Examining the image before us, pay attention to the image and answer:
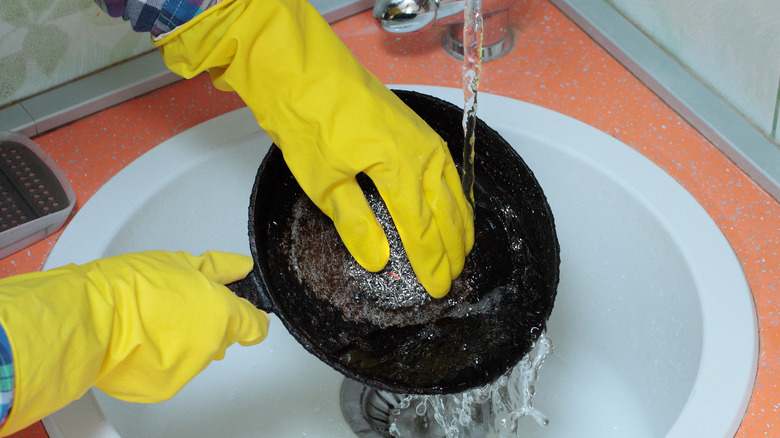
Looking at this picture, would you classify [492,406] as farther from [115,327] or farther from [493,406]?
[115,327]

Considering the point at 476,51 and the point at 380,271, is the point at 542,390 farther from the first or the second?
the point at 476,51

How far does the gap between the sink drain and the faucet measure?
0.51 m

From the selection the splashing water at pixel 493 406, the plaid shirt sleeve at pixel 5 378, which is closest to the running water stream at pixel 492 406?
the splashing water at pixel 493 406

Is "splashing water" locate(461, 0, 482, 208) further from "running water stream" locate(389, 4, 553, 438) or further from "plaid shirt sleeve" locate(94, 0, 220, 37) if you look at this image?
"plaid shirt sleeve" locate(94, 0, 220, 37)

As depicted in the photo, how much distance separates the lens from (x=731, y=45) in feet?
3.21

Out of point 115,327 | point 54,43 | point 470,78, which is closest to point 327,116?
point 470,78

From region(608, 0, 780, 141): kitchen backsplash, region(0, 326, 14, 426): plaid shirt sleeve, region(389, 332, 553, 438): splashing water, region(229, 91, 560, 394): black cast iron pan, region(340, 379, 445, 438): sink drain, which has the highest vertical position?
region(0, 326, 14, 426): plaid shirt sleeve

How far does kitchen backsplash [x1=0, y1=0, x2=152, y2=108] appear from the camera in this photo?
3.42 ft

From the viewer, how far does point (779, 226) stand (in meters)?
0.90

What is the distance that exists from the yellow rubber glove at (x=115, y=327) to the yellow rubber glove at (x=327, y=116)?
169mm

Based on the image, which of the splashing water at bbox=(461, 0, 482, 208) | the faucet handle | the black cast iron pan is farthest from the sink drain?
the faucet handle

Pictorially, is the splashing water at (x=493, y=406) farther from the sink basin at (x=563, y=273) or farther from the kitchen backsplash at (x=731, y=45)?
the kitchen backsplash at (x=731, y=45)

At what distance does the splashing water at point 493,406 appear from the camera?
3.31ft

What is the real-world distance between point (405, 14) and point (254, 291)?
419 millimetres
